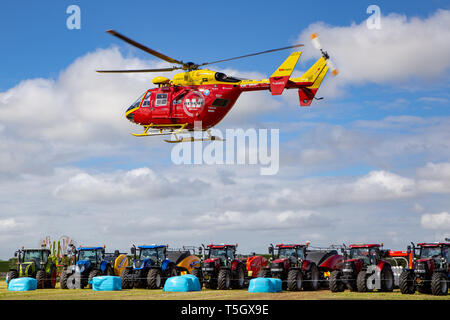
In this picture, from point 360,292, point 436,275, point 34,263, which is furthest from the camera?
point 34,263

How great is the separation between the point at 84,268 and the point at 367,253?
42.3 feet

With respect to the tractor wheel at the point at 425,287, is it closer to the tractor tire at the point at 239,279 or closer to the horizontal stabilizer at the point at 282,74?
the tractor tire at the point at 239,279

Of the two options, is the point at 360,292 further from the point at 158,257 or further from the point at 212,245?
the point at 158,257

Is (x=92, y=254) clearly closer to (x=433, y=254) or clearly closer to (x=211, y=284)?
(x=211, y=284)

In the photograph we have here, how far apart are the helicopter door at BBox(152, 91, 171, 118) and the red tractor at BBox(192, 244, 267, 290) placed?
6.46 meters

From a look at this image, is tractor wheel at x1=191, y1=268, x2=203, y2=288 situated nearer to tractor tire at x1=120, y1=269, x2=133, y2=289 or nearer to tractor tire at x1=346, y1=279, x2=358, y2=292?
tractor tire at x1=120, y1=269, x2=133, y2=289

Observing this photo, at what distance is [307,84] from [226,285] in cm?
964

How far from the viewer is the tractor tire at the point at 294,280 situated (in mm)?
24031

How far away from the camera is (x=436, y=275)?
68.7 feet

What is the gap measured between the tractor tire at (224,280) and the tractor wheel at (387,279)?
20.8 feet

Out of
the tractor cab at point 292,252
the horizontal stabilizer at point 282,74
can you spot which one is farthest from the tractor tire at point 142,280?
the horizontal stabilizer at point 282,74

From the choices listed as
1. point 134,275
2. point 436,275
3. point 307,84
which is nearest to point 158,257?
point 134,275

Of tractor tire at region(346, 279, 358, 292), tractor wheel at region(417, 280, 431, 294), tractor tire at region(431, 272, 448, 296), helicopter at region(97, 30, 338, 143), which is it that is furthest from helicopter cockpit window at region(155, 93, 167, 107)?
tractor tire at region(431, 272, 448, 296)

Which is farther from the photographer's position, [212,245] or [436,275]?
[212,245]
